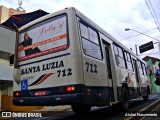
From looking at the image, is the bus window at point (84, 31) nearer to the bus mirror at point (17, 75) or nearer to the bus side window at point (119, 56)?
the bus mirror at point (17, 75)

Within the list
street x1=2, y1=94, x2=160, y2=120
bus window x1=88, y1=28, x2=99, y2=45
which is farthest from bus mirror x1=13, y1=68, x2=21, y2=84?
street x1=2, y1=94, x2=160, y2=120

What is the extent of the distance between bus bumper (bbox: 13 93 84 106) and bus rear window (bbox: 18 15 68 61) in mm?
1277

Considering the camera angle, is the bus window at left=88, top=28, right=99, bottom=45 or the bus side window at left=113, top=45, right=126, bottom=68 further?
the bus side window at left=113, top=45, right=126, bottom=68

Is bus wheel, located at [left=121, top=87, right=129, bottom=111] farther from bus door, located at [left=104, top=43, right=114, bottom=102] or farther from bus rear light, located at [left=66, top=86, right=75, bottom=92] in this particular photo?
bus rear light, located at [left=66, top=86, right=75, bottom=92]

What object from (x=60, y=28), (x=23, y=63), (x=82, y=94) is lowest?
(x=82, y=94)

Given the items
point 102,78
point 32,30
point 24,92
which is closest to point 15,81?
point 24,92

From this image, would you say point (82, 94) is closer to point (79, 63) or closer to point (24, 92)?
point (79, 63)

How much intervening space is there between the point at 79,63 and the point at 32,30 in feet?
7.41

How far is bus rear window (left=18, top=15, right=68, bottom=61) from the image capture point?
21.6 ft

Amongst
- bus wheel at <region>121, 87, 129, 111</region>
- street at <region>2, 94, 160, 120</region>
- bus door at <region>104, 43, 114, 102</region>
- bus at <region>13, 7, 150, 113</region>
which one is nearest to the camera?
bus at <region>13, 7, 150, 113</region>

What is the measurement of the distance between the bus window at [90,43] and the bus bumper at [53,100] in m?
1.33

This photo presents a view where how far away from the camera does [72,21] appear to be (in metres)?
6.41

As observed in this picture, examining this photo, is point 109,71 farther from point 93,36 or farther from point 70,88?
point 70,88

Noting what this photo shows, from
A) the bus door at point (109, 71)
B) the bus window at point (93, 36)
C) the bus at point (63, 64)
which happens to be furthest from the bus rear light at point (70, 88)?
the bus door at point (109, 71)
